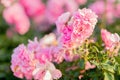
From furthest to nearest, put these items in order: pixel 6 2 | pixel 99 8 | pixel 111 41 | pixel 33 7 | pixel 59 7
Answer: pixel 33 7 < pixel 59 7 < pixel 99 8 < pixel 6 2 < pixel 111 41

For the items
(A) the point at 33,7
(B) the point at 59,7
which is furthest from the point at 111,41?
(A) the point at 33,7

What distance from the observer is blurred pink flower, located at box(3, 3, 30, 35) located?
202 inches

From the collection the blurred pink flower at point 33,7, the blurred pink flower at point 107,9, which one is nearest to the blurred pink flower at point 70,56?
the blurred pink flower at point 107,9

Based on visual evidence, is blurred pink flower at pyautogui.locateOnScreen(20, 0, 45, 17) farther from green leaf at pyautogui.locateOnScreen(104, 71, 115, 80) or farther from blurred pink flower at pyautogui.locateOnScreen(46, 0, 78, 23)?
green leaf at pyautogui.locateOnScreen(104, 71, 115, 80)

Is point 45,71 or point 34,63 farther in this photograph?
point 34,63

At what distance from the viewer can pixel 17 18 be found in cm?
513

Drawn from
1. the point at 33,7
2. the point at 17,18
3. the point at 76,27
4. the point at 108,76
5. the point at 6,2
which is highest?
the point at 33,7

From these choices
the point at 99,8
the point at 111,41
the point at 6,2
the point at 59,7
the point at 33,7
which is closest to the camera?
the point at 111,41

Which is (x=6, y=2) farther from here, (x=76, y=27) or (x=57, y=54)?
(x=76, y=27)

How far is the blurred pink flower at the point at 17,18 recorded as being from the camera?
16.8 feet

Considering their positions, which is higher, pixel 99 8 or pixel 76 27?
pixel 99 8

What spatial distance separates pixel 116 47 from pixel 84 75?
215mm

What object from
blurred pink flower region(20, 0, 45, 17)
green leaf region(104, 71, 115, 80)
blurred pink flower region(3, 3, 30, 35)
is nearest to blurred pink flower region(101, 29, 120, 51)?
green leaf region(104, 71, 115, 80)

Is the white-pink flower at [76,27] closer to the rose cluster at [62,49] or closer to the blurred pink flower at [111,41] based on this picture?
the rose cluster at [62,49]
